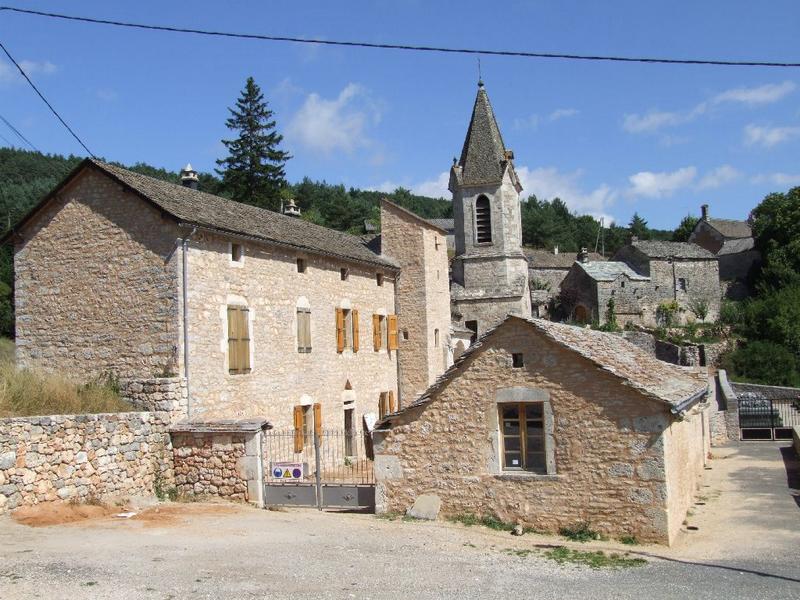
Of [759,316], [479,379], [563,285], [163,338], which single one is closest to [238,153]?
[563,285]

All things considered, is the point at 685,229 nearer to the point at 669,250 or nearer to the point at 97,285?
the point at 669,250

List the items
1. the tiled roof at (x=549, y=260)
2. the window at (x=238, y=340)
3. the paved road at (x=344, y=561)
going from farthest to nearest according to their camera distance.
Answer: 1. the tiled roof at (x=549, y=260)
2. the window at (x=238, y=340)
3. the paved road at (x=344, y=561)

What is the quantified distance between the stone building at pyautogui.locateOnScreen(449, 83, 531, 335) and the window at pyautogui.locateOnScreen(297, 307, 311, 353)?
13.4 metres

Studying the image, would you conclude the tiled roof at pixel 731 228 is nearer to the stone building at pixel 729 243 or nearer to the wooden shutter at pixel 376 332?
the stone building at pixel 729 243

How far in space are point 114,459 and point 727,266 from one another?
56097 millimetres

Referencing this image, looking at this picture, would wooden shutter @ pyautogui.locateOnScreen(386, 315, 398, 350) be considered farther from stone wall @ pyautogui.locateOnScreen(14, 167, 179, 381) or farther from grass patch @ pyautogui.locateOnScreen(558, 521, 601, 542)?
grass patch @ pyautogui.locateOnScreen(558, 521, 601, 542)

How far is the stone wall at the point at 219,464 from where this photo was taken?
14.6 m

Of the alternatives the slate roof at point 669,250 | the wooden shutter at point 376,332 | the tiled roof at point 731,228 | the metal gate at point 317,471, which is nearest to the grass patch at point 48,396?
the metal gate at point 317,471

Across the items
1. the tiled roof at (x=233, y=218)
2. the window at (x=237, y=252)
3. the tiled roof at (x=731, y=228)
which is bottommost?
the window at (x=237, y=252)

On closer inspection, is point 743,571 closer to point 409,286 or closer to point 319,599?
point 319,599

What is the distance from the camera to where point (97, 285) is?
16.9 meters

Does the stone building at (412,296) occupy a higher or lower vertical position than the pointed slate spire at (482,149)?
lower

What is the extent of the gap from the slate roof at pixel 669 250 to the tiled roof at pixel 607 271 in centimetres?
191

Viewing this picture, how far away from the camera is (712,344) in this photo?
44188mm
